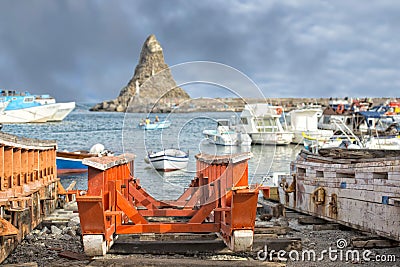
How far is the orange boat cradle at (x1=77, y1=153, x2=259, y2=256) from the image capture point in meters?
8.79

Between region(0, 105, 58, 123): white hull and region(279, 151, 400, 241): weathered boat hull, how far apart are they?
9454 cm

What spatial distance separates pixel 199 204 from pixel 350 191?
3376 millimetres

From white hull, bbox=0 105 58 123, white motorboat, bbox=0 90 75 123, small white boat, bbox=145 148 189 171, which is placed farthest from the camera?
white hull, bbox=0 105 58 123

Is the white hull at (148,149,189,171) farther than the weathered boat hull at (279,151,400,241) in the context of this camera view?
Yes

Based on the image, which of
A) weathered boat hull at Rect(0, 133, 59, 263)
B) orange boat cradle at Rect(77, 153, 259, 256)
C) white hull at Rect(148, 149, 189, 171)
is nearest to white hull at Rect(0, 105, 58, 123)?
weathered boat hull at Rect(0, 133, 59, 263)

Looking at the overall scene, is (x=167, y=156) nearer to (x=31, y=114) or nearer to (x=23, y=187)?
(x=23, y=187)

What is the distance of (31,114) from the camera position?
110 meters

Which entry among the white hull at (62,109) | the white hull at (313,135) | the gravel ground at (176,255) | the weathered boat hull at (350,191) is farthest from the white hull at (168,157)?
the white hull at (62,109)

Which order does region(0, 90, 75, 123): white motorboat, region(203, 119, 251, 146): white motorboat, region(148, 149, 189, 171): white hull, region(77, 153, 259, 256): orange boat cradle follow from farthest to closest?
1. region(0, 90, 75, 123): white motorboat
2. region(148, 149, 189, 171): white hull
3. region(203, 119, 251, 146): white motorboat
4. region(77, 153, 259, 256): orange boat cradle

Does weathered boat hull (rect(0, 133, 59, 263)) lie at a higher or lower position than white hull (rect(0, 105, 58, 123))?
lower

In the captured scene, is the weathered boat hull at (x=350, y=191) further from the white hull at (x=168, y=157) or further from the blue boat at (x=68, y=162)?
the blue boat at (x=68, y=162)

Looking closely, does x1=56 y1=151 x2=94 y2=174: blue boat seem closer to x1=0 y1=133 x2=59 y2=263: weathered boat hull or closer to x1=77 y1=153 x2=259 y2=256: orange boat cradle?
x1=0 y1=133 x2=59 y2=263: weathered boat hull

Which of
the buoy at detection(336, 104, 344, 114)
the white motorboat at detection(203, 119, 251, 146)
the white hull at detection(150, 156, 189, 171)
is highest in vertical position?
the buoy at detection(336, 104, 344, 114)

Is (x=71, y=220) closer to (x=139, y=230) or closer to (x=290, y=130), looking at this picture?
(x=139, y=230)
